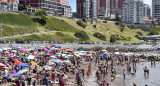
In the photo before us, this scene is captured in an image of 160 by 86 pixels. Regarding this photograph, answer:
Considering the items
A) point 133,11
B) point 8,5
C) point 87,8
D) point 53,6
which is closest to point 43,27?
point 8,5

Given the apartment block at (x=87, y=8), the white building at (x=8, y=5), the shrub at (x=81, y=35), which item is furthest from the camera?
the apartment block at (x=87, y=8)

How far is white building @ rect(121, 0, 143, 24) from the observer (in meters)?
186

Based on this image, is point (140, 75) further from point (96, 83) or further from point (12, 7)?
point (12, 7)

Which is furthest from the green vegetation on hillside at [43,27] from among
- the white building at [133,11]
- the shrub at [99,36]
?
the white building at [133,11]

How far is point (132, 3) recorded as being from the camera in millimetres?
186375

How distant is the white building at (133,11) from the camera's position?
7343 inches

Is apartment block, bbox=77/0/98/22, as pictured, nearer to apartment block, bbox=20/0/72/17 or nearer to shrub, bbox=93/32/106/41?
apartment block, bbox=20/0/72/17

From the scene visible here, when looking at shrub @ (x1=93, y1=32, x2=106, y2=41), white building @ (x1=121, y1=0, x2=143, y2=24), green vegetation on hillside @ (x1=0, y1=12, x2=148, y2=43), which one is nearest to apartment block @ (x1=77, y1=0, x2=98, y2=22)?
green vegetation on hillside @ (x1=0, y1=12, x2=148, y2=43)

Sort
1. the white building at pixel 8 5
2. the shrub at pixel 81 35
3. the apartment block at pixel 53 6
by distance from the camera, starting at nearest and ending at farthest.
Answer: the shrub at pixel 81 35 → the white building at pixel 8 5 → the apartment block at pixel 53 6

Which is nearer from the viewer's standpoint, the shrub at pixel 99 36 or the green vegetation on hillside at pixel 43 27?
the green vegetation on hillside at pixel 43 27

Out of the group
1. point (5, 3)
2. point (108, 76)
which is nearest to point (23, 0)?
point (5, 3)

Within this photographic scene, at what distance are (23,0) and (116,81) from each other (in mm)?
119187

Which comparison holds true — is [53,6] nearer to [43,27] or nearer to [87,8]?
[87,8]

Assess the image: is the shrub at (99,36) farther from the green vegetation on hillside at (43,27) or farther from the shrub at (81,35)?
the shrub at (81,35)
